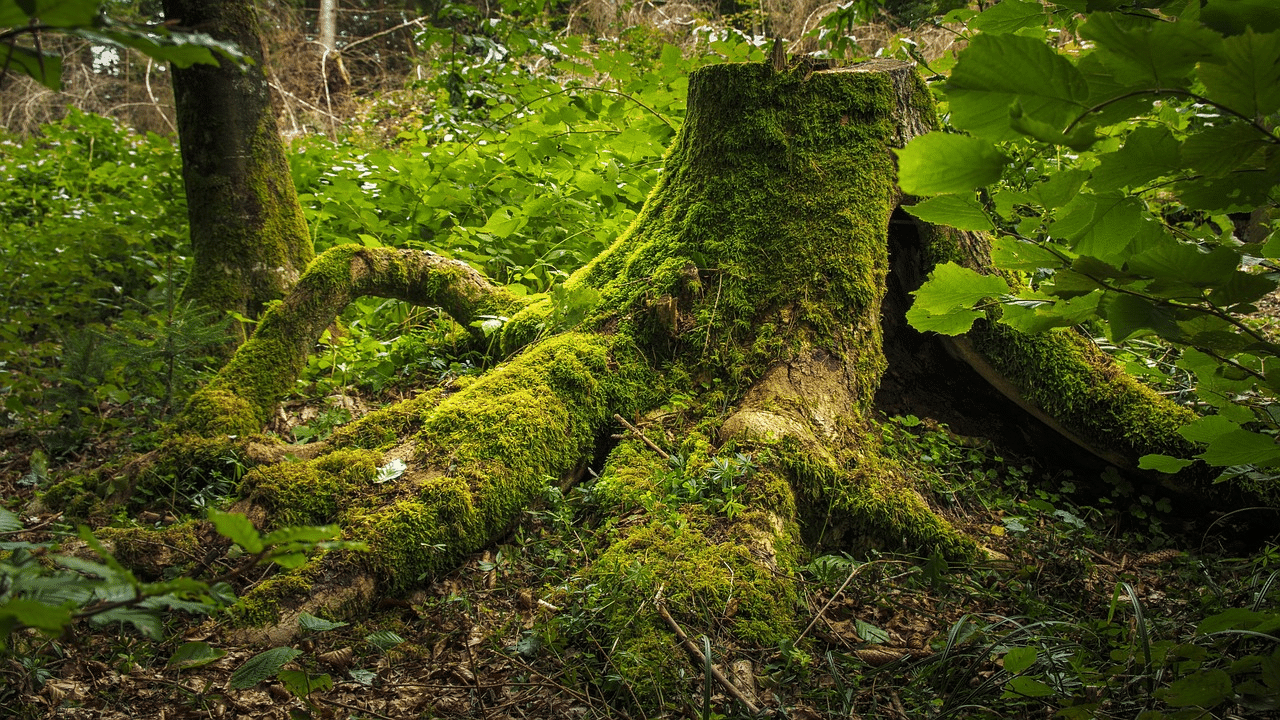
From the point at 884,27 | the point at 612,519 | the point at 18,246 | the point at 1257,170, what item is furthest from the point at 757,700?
the point at 884,27

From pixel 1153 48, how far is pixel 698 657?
1.63m

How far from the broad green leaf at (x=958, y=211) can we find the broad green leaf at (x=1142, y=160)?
0.16 metres

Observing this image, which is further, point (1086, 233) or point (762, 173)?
point (762, 173)

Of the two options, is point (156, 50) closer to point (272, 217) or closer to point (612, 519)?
point (612, 519)

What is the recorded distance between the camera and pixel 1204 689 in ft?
4.32

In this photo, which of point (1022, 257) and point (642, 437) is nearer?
point (1022, 257)

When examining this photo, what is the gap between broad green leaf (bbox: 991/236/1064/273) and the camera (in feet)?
3.87

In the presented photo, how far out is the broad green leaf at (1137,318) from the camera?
108cm

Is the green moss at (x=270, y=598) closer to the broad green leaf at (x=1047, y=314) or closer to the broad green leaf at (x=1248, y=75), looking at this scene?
the broad green leaf at (x=1047, y=314)

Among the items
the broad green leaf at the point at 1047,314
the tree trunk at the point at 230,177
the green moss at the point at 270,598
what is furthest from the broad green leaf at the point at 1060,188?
the tree trunk at the point at 230,177

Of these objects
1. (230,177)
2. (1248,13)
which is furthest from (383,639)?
(230,177)

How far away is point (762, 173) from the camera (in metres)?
3.29

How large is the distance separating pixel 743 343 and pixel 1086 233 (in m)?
1.98

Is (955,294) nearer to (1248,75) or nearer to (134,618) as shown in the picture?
(1248,75)
